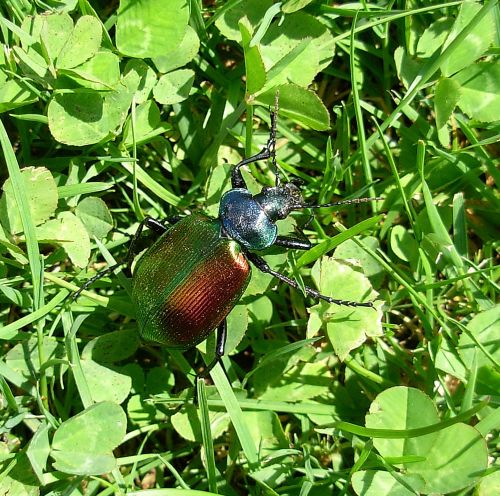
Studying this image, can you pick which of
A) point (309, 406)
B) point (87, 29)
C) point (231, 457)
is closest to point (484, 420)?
point (309, 406)

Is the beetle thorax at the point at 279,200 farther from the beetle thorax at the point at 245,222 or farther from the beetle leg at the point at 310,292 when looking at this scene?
the beetle leg at the point at 310,292

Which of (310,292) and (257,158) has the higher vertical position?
(257,158)

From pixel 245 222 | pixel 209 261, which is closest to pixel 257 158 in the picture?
pixel 245 222

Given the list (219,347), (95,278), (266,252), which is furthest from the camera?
(266,252)

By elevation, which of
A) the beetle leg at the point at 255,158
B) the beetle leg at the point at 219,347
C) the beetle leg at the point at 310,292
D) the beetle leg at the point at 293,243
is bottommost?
the beetle leg at the point at 219,347

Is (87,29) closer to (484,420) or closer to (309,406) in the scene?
(309,406)

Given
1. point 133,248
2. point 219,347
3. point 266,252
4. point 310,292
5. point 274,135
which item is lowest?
point 219,347

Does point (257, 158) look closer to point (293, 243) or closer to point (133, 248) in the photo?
point (293, 243)

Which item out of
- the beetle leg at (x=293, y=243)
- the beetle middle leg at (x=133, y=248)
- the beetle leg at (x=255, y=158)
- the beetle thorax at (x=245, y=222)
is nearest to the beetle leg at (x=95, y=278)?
the beetle middle leg at (x=133, y=248)
